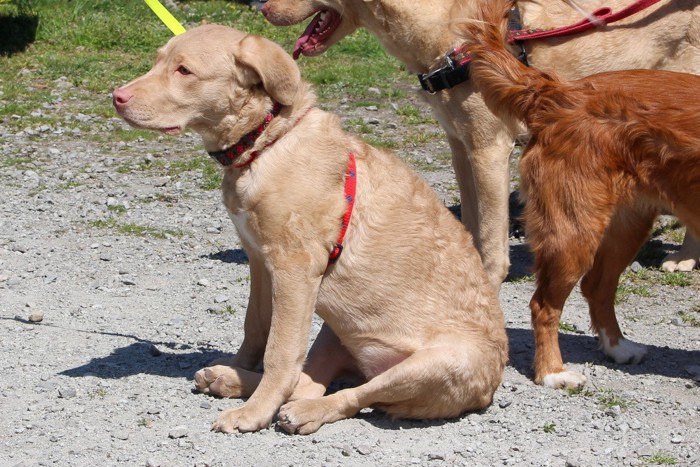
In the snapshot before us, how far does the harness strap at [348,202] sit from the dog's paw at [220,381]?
0.74 metres

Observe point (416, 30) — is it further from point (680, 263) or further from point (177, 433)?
point (177, 433)

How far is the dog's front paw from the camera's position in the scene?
14.9 feet

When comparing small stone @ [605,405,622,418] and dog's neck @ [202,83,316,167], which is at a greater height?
dog's neck @ [202,83,316,167]

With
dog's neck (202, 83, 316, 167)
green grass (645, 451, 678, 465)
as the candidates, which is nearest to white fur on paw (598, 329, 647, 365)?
A: green grass (645, 451, 678, 465)

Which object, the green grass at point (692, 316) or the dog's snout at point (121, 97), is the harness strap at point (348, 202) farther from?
the green grass at point (692, 316)

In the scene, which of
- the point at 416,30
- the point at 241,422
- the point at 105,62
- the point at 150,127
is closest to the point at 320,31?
the point at 416,30

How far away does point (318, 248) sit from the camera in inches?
184

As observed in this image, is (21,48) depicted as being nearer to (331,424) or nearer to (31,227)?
(31,227)

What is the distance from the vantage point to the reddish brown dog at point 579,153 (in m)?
5.07

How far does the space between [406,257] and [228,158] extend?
0.92 metres

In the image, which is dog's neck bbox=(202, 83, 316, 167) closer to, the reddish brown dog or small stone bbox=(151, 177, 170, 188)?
the reddish brown dog

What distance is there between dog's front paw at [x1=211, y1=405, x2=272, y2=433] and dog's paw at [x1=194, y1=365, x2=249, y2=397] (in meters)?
0.36

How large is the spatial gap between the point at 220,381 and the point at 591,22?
11.2 ft

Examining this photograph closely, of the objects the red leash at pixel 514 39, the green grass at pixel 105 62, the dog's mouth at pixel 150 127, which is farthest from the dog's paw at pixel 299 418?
the green grass at pixel 105 62
